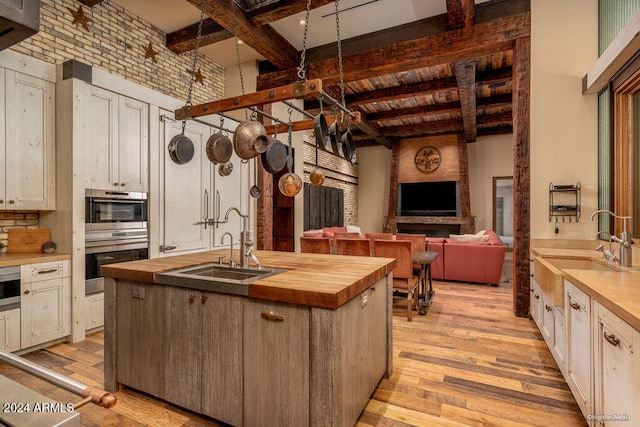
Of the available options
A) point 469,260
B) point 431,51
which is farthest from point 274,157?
point 469,260

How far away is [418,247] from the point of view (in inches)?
206

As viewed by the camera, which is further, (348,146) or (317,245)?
(317,245)

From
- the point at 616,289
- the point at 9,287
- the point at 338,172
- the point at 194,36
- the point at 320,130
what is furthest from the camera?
the point at 338,172

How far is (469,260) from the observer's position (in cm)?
566

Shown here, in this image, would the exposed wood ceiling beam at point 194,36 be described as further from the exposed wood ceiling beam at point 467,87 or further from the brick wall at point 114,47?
the exposed wood ceiling beam at point 467,87

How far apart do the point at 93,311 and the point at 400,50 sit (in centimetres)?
478

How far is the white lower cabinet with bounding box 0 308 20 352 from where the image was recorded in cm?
275

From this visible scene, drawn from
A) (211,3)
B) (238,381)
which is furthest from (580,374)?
(211,3)

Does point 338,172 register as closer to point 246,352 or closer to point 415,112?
point 415,112

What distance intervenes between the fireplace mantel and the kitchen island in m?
7.73

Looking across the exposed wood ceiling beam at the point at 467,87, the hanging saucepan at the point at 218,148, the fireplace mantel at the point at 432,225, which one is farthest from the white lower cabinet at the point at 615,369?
the fireplace mantel at the point at 432,225

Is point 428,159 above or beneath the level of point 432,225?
above

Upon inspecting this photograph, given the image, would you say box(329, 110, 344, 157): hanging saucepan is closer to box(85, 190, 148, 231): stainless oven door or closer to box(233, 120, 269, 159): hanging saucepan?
box(233, 120, 269, 159): hanging saucepan

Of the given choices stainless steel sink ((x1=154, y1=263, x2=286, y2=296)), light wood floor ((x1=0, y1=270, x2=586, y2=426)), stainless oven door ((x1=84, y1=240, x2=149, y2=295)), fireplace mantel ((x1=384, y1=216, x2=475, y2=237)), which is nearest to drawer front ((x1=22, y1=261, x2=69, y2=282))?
stainless oven door ((x1=84, y1=240, x2=149, y2=295))
